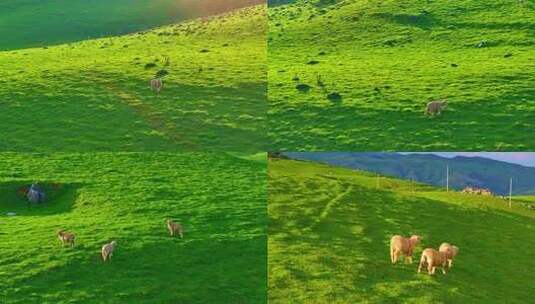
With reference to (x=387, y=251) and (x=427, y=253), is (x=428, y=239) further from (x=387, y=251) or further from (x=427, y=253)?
(x=427, y=253)

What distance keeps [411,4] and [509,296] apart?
116 feet

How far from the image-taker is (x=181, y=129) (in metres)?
41.2

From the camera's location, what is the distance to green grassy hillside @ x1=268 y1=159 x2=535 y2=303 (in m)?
27.7

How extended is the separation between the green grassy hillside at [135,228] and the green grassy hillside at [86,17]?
96.1ft

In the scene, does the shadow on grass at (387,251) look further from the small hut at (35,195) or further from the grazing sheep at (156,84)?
the grazing sheep at (156,84)

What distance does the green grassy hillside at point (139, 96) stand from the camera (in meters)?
40.6

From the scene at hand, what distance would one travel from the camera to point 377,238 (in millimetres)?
31422

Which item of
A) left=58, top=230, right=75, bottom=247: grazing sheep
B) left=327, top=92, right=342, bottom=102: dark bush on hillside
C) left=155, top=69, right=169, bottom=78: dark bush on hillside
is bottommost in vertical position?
left=58, top=230, right=75, bottom=247: grazing sheep

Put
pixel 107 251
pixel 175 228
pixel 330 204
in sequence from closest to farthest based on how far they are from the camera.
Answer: pixel 107 251
pixel 175 228
pixel 330 204

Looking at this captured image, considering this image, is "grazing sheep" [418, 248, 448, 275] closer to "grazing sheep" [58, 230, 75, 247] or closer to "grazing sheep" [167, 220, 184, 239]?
"grazing sheep" [167, 220, 184, 239]

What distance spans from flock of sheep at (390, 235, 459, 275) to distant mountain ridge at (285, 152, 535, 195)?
1027 centimetres

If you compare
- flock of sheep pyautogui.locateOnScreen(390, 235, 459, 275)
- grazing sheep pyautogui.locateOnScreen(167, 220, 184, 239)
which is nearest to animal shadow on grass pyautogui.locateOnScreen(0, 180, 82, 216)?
grazing sheep pyautogui.locateOnScreen(167, 220, 184, 239)

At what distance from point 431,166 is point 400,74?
6922 mm

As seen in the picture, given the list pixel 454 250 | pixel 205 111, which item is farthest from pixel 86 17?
pixel 454 250
